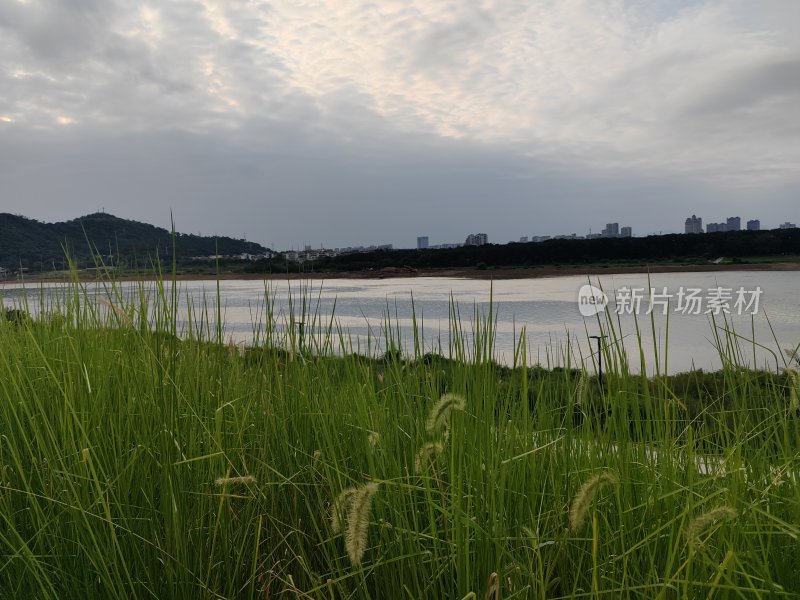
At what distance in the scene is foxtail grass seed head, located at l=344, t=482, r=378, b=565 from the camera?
1.33m

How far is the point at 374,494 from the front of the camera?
1717 millimetres

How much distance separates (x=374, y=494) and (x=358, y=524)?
0.37 metres

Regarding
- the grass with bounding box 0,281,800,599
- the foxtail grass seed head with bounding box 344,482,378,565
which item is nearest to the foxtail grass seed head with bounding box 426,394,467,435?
the grass with bounding box 0,281,800,599

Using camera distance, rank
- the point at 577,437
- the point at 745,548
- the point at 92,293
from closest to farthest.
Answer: the point at 745,548 < the point at 577,437 < the point at 92,293

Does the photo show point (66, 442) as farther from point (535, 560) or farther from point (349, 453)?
point (535, 560)

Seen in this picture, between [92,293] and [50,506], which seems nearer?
[50,506]

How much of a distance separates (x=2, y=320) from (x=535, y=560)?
407 cm

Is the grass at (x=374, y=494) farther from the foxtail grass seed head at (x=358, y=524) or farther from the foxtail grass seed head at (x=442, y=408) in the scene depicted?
the foxtail grass seed head at (x=358, y=524)

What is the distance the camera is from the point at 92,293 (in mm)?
4055

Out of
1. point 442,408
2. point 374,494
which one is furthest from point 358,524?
point 442,408

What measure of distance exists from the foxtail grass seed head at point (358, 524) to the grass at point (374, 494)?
0.99 feet

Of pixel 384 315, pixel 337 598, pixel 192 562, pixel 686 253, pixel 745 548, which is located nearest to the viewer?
pixel 745 548

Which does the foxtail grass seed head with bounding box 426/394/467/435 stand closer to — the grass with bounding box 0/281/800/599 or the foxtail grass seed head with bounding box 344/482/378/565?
the grass with bounding box 0/281/800/599

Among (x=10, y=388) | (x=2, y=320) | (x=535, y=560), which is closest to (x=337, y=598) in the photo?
(x=535, y=560)
